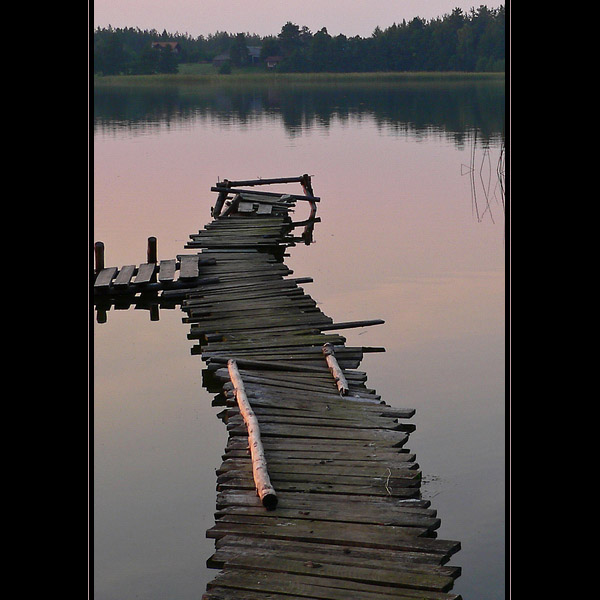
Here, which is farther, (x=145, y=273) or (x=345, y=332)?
(x=145, y=273)

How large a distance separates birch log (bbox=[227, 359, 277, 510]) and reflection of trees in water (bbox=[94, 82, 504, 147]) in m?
27.6

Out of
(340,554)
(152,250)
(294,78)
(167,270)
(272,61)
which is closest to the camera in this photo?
(340,554)

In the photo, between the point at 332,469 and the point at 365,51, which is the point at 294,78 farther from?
the point at 332,469

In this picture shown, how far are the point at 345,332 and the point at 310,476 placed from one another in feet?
17.2

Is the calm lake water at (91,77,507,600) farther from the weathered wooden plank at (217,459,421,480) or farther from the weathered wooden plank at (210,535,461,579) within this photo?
the weathered wooden plank at (210,535,461,579)

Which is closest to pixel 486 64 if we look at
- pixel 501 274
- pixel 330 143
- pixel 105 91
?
pixel 105 91

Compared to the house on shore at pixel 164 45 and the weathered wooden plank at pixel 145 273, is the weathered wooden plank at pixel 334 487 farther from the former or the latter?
the house on shore at pixel 164 45

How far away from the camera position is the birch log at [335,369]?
821 cm

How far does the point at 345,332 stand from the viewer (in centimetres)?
1155

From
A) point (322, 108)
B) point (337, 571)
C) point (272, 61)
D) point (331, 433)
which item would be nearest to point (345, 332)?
point (331, 433)
